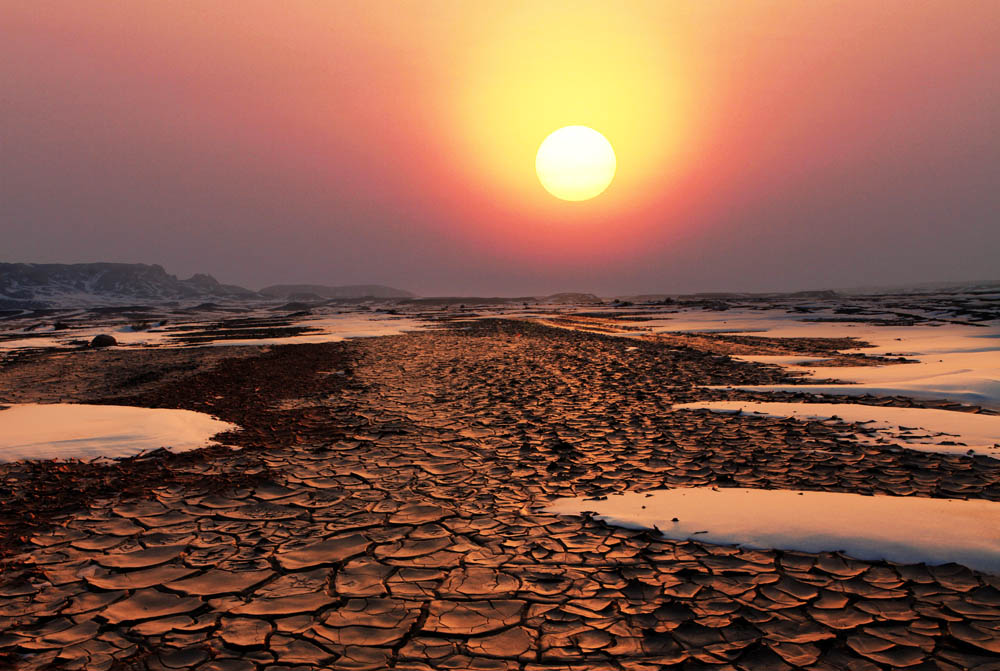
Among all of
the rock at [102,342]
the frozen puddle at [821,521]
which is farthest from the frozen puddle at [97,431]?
the rock at [102,342]

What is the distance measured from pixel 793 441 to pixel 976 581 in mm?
3992

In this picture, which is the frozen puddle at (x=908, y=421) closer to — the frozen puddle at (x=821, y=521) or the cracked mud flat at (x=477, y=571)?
the cracked mud flat at (x=477, y=571)

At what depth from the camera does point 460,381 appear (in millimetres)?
13906

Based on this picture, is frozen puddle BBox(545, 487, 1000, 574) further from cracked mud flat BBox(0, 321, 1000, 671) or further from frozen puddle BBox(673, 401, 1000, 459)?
frozen puddle BBox(673, 401, 1000, 459)

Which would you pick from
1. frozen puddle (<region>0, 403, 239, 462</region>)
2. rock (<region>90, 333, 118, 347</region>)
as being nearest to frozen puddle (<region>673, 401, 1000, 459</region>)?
frozen puddle (<region>0, 403, 239, 462</region>)

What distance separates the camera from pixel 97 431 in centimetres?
830

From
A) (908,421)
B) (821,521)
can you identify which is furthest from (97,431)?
(908,421)

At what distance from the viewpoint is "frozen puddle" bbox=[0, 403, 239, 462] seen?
24.3 feet

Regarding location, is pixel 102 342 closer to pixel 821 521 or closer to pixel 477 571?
pixel 477 571

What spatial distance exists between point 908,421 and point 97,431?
1337 cm

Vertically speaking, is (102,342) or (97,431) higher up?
(97,431)

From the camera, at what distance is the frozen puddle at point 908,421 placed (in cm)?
739

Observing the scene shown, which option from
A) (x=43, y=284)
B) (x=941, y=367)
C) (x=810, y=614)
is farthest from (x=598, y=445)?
(x=43, y=284)

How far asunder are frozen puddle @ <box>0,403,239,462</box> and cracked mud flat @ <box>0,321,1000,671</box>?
999 millimetres
